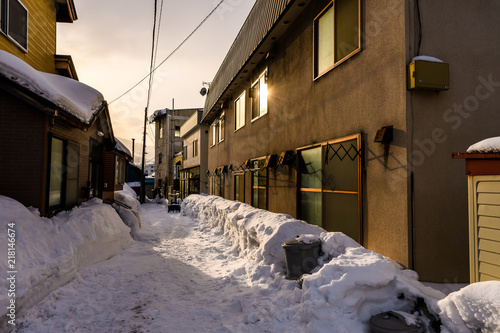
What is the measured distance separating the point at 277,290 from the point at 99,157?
30.6ft

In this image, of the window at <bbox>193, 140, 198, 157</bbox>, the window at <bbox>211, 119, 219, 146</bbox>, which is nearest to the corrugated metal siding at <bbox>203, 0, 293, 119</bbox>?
the window at <bbox>211, 119, 219, 146</bbox>

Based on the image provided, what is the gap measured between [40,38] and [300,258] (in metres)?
10.8

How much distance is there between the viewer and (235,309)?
192 inches

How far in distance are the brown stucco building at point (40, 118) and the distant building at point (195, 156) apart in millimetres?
13904

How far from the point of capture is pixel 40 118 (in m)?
6.51

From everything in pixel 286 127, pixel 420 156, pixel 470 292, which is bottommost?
pixel 470 292

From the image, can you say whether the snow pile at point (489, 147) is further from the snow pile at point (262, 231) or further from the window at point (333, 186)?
the snow pile at point (262, 231)

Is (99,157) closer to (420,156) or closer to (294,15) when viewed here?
(294,15)

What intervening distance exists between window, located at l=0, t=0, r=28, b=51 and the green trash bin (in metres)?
8.92

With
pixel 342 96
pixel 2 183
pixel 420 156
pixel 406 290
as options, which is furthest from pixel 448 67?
pixel 2 183

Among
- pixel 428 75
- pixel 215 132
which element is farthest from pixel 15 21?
pixel 215 132

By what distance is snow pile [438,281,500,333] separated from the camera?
2.78 meters

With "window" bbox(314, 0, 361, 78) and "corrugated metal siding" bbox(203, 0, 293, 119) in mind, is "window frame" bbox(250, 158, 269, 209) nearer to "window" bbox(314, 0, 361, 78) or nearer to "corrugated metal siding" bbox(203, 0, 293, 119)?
"corrugated metal siding" bbox(203, 0, 293, 119)

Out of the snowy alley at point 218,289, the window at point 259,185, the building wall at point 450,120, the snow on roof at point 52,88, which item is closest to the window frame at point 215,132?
the window at point 259,185
